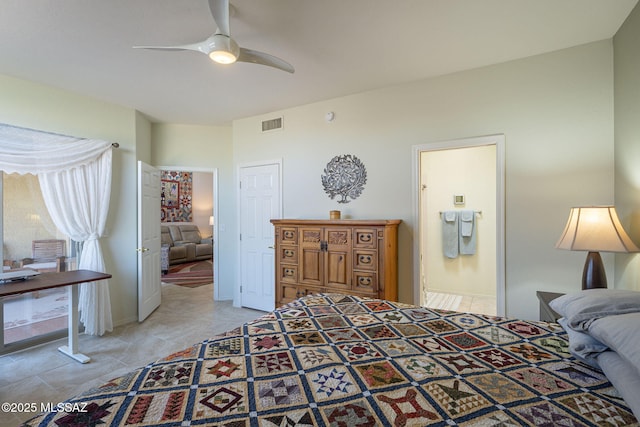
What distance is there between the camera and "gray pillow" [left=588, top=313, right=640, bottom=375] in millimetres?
904

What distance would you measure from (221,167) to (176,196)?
4683 mm

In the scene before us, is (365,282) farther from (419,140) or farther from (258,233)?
(258,233)

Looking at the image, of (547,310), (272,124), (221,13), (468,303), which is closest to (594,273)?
(547,310)

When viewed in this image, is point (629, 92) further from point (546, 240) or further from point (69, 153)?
point (69, 153)

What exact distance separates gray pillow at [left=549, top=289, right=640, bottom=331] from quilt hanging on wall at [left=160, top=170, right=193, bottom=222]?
873cm

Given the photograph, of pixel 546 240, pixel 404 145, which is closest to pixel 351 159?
pixel 404 145

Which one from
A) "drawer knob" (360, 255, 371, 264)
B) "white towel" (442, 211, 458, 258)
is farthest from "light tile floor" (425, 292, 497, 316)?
"drawer knob" (360, 255, 371, 264)

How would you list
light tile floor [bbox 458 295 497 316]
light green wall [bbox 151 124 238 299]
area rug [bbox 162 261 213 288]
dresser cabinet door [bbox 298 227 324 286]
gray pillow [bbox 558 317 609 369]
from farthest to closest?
area rug [bbox 162 261 213 288], light green wall [bbox 151 124 238 299], light tile floor [bbox 458 295 497 316], dresser cabinet door [bbox 298 227 324 286], gray pillow [bbox 558 317 609 369]

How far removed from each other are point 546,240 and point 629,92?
121 cm

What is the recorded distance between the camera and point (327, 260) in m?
3.18

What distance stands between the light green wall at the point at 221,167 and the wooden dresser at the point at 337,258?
5.10 ft

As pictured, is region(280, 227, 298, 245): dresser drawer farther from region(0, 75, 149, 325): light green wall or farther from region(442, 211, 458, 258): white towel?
region(442, 211, 458, 258): white towel

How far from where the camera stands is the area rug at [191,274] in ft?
19.4

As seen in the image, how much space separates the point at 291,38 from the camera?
238 centimetres
